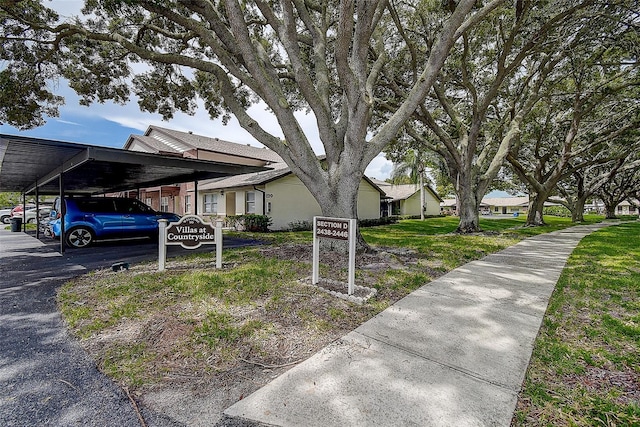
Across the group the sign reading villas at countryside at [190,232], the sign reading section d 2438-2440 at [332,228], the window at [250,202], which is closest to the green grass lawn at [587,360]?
the sign reading section d 2438-2440 at [332,228]

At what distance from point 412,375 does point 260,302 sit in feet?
8.00

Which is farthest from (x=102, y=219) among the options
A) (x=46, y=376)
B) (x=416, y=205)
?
(x=416, y=205)

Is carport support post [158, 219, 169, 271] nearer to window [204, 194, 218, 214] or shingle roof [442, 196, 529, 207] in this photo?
window [204, 194, 218, 214]

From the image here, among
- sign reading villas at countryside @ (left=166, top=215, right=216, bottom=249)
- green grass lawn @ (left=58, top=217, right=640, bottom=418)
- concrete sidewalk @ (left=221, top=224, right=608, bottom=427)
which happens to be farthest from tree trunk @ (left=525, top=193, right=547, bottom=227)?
sign reading villas at countryside @ (left=166, top=215, right=216, bottom=249)

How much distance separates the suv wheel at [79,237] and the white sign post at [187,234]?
5.96 meters

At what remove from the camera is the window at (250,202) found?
17.3 m

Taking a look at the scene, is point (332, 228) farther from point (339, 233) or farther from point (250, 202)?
point (250, 202)

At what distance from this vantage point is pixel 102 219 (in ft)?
34.0

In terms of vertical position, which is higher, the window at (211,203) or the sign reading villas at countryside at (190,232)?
the window at (211,203)

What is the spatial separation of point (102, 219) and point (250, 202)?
26.4ft

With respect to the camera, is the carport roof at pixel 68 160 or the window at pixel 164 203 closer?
the carport roof at pixel 68 160

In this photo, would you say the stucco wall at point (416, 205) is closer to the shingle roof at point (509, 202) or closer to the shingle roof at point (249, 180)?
the shingle roof at point (249, 180)

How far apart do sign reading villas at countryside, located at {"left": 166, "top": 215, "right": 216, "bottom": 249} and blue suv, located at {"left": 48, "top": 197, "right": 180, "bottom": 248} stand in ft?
19.2

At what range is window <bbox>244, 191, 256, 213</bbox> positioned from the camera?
1727 cm
